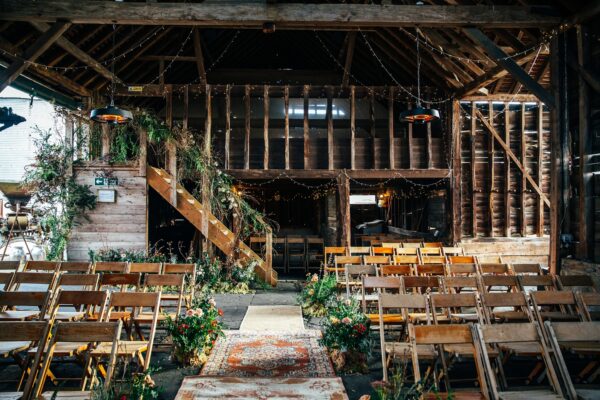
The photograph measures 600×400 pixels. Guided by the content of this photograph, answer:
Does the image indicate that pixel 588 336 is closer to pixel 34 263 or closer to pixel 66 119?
pixel 34 263

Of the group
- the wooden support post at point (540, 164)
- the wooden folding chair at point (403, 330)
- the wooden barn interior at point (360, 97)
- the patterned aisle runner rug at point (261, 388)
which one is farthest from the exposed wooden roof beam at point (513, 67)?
the patterned aisle runner rug at point (261, 388)

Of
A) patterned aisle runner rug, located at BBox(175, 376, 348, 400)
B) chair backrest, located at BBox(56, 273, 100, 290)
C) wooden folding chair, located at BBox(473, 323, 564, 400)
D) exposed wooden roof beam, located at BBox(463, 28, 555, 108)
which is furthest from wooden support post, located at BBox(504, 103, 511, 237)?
chair backrest, located at BBox(56, 273, 100, 290)

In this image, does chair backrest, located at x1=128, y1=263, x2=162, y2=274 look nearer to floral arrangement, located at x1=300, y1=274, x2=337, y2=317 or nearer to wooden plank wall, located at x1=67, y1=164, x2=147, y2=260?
floral arrangement, located at x1=300, y1=274, x2=337, y2=317

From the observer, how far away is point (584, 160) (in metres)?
6.85

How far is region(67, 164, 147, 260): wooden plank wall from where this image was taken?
10.1 m

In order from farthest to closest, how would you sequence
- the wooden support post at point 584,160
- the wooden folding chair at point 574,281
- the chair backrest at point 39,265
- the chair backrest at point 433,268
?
the wooden support post at point 584,160 → the chair backrest at point 433,268 → the chair backrest at point 39,265 → the wooden folding chair at point 574,281

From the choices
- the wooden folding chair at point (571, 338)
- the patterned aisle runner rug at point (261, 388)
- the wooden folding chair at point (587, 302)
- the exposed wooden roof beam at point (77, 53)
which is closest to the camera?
the wooden folding chair at point (571, 338)

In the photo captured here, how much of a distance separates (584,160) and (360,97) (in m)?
6.35

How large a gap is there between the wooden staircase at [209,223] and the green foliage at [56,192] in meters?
1.64

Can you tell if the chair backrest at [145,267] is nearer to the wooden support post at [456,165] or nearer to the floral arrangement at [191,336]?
the floral arrangement at [191,336]

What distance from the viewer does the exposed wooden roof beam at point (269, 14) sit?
23.8ft

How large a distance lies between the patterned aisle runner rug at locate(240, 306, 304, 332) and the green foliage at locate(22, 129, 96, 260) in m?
5.35

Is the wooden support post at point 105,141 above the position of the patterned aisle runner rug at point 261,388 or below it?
above

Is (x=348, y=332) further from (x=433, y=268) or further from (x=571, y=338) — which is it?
(x=433, y=268)
